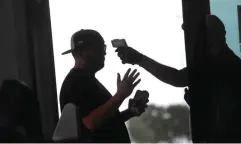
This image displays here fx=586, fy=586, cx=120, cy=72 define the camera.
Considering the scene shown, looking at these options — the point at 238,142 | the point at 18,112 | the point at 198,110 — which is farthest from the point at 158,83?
the point at 18,112

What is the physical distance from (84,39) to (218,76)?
60 cm

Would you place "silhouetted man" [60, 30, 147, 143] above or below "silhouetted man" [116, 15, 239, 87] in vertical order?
below

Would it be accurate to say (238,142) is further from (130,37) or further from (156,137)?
(130,37)

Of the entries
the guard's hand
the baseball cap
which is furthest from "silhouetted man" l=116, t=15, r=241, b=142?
the baseball cap

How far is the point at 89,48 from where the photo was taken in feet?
8.36

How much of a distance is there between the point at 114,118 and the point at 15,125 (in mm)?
437

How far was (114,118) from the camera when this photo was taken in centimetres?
252

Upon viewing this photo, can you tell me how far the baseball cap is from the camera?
2.54m

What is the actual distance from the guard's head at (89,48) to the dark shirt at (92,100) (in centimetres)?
7

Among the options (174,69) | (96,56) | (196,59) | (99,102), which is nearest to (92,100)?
(99,102)

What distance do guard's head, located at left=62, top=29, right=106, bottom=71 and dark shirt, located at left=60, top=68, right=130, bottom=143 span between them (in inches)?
2.7

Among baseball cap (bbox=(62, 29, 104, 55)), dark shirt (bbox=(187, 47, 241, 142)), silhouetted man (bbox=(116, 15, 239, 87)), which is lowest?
dark shirt (bbox=(187, 47, 241, 142))

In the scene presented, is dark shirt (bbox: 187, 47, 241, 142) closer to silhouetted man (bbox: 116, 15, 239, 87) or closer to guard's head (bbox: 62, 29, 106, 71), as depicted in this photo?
silhouetted man (bbox: 116, 15, 239, 87)

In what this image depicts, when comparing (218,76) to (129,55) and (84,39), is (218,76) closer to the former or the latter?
(129,55)
